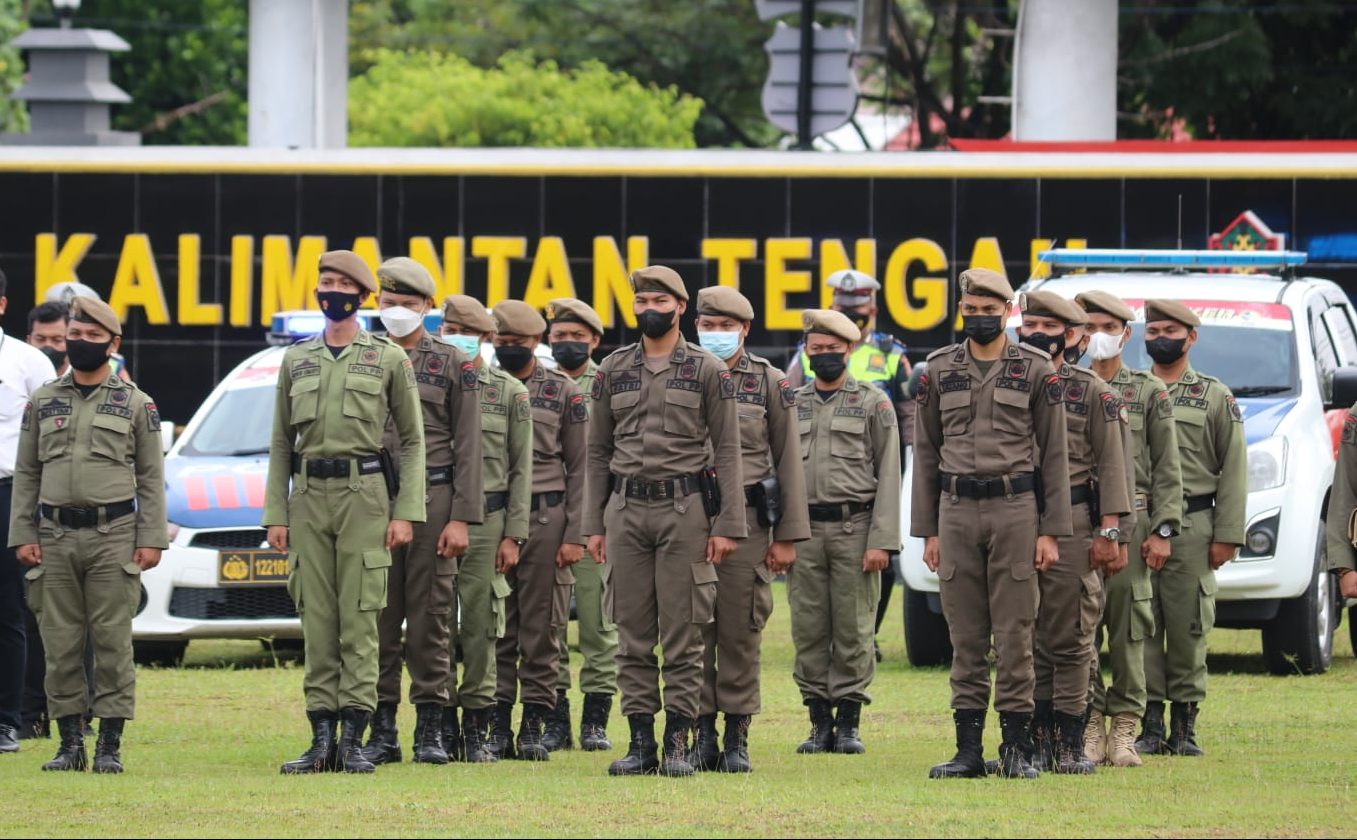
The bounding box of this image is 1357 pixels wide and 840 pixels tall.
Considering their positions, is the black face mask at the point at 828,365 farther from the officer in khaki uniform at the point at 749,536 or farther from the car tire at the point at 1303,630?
the car tire at the point at 1303,630

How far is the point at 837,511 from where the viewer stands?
11781 millimetres

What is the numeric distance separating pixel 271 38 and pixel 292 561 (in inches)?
583

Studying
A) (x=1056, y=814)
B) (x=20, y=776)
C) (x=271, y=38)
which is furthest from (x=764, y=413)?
(x=271, y=38)

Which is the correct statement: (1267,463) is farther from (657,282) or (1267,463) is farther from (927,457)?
(657,282)

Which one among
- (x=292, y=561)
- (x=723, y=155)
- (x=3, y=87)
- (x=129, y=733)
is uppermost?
(x=3, y=87)

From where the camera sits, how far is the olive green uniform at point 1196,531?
36.4 feet

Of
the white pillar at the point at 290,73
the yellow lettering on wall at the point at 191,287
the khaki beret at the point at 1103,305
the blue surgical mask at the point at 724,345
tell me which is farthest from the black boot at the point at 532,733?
the white pillar at the point at 290,73

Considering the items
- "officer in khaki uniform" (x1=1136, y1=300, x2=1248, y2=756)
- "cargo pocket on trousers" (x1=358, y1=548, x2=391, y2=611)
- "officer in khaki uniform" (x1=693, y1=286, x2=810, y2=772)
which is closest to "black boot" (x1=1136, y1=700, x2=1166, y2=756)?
"officer in khaki uniform" (x1=1136, y1=300, x2=1248, y2=756)

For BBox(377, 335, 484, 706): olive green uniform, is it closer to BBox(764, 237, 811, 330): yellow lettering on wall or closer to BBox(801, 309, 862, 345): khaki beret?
BBox(801, 309, 862, 345): khaki beret

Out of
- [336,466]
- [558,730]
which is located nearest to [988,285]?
[336,466]

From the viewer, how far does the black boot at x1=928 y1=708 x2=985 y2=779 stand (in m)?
9.98

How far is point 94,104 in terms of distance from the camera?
30062 millimetres

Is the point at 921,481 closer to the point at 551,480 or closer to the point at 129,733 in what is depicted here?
the point at 551,480

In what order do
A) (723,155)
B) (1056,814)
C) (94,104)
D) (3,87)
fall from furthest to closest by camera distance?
(3,87) < (94,104) < (723,155) < (1056,814)
